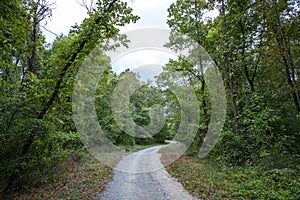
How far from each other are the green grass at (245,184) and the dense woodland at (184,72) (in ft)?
3.29

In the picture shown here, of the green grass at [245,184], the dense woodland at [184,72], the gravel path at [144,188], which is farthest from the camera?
the gravel path at [144,188]

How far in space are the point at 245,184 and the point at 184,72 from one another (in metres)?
7.56

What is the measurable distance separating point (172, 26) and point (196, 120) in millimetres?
6395

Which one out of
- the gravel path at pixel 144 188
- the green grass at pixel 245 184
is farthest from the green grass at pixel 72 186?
the green grass at pixel 245 184

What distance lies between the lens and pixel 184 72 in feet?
38.4

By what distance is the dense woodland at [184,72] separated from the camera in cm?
445

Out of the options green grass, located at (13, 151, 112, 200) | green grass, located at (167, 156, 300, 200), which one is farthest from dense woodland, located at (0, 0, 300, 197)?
green grass, located at (167, 156, 300, 200)

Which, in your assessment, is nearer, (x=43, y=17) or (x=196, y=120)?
(x=43, y=17)

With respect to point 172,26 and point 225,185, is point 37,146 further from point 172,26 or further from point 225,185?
point 172,26

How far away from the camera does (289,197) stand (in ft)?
14.7

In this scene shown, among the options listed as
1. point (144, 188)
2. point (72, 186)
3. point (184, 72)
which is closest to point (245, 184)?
point (144, 188)

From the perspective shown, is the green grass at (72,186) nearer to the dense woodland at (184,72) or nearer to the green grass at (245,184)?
the dense woodland at (184,72)

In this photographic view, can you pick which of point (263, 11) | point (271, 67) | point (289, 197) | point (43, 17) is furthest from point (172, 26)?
point (289, 197)

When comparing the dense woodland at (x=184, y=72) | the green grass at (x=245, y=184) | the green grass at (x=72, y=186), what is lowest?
the green grass at (x=245, y=184)
